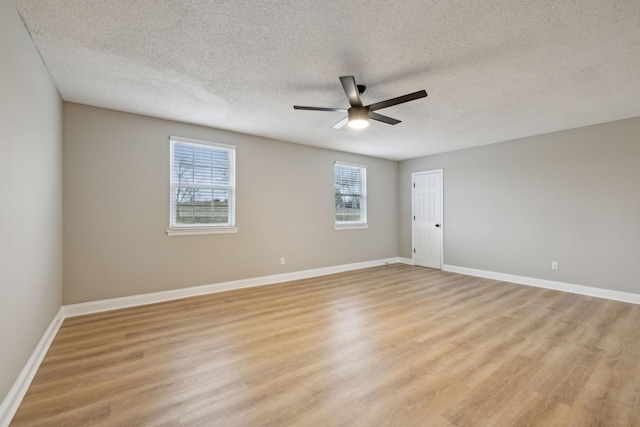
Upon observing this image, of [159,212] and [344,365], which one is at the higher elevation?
[159,212]

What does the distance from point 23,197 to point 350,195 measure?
509 cm

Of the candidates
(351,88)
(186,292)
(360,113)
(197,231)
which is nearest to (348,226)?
(197,231)

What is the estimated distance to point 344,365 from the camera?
2.28m

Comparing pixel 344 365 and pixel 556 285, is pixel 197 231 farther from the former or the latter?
pixel 556 285

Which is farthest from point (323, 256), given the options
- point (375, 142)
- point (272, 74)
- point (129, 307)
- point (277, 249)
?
point (272, 74)

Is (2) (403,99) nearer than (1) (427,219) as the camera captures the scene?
Yes

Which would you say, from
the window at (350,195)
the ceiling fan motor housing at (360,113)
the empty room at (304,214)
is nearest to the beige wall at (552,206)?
the empty room at (304,214)

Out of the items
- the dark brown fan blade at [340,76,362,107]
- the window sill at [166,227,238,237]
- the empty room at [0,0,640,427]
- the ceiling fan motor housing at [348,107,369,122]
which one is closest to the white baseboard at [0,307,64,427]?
the empty room at [0,0,640,427]

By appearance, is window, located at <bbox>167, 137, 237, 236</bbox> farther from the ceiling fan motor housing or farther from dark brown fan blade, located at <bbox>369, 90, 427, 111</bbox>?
dark brown fan blade, located at <bbox>369, 90, 427, 111</bbox>

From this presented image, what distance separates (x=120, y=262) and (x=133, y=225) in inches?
19.6

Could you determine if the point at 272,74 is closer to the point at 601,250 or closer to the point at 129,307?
the point at 129,307

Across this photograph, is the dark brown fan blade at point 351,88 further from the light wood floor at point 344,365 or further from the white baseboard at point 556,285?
the white baseboard at point 556,285

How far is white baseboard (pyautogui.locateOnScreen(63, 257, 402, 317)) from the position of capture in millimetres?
3480

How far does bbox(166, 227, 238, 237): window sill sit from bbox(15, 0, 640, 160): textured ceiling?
1590 mm
